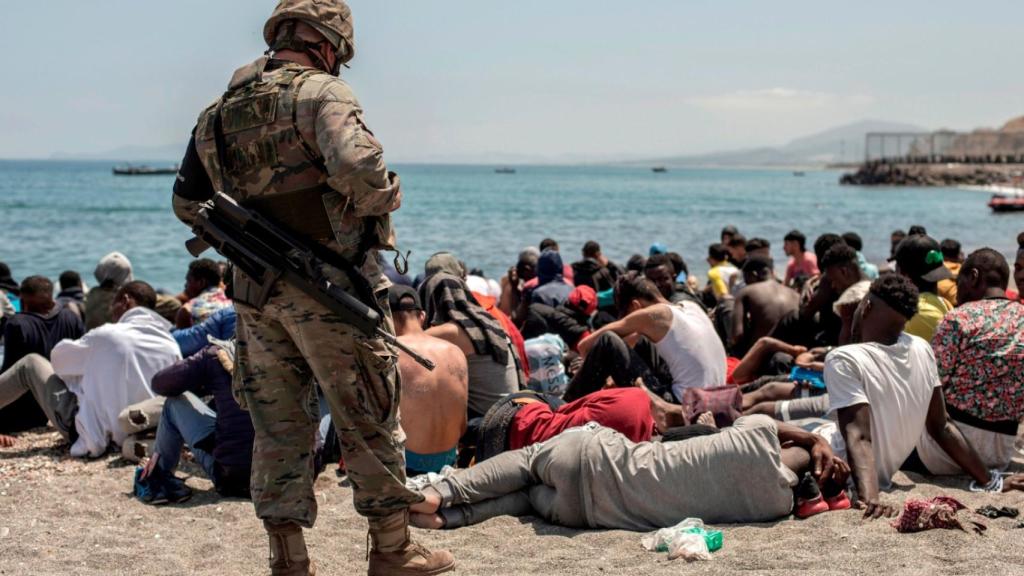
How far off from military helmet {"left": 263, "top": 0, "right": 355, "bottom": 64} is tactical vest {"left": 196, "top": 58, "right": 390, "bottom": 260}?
0.51 ft

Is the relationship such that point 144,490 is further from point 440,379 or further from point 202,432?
point 440,379

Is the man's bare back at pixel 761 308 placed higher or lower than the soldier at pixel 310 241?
lower

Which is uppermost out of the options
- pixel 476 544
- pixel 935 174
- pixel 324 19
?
pixel 324 19

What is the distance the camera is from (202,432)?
17.8ft

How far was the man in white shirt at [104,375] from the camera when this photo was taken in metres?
6.12

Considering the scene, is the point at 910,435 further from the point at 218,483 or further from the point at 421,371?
the point at 218,483

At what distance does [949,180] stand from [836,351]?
3635 inches

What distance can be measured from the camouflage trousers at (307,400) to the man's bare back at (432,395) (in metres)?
1.66

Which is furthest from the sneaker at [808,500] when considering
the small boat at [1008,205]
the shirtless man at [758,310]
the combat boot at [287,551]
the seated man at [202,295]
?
the small boat at [1008,205]

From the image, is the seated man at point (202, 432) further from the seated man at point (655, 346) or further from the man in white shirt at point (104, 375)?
the seated man at point (655, 346)

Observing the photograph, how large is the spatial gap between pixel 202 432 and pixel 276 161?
8.32 feet

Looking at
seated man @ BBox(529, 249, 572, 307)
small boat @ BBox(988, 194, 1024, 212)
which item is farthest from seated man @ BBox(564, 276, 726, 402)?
Answer: small boat @ BBox(988, 194, 1024, 212)

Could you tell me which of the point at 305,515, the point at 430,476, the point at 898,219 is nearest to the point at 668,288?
the point at 430,476

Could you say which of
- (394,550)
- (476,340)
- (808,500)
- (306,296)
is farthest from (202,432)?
(808,500)
